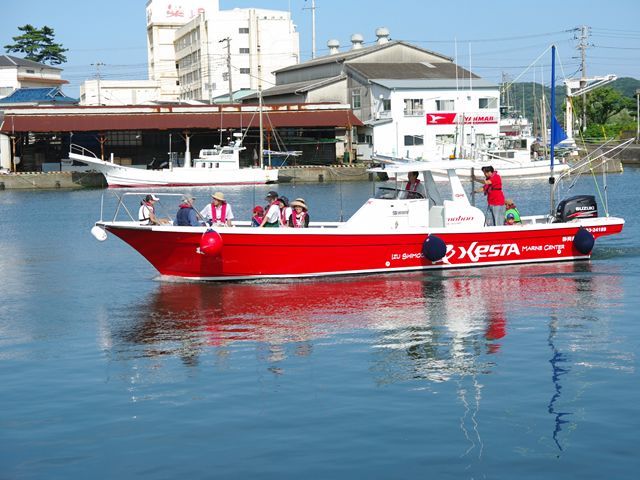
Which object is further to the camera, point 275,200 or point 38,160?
point 38,160

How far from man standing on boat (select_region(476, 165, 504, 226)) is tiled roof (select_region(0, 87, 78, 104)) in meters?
70.1

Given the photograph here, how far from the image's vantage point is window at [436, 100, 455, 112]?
238 feet

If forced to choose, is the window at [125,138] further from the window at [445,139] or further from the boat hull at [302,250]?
the boat hull at [302,250]

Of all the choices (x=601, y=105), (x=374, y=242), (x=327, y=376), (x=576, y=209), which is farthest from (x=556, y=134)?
(x=601, y=105)

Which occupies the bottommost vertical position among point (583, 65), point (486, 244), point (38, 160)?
point (486, 244)

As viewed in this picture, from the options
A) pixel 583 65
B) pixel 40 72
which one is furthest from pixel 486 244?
pixel 40 72

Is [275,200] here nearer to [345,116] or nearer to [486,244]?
[486,244]

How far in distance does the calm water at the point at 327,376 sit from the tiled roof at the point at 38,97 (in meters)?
67.5

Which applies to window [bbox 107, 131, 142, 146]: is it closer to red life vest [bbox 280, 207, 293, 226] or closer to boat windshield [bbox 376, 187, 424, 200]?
red life vest [bbox 280, 207, 293, 226]

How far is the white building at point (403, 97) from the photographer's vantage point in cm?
7194

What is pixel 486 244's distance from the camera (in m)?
21.4

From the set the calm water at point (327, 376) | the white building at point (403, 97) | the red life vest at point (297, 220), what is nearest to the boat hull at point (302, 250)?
the calm water at point (327, 376)

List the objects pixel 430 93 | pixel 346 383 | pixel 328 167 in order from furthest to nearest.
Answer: pixel 430 93 < pixel 328 167 < pixel 346 383

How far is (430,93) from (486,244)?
52.9 m
